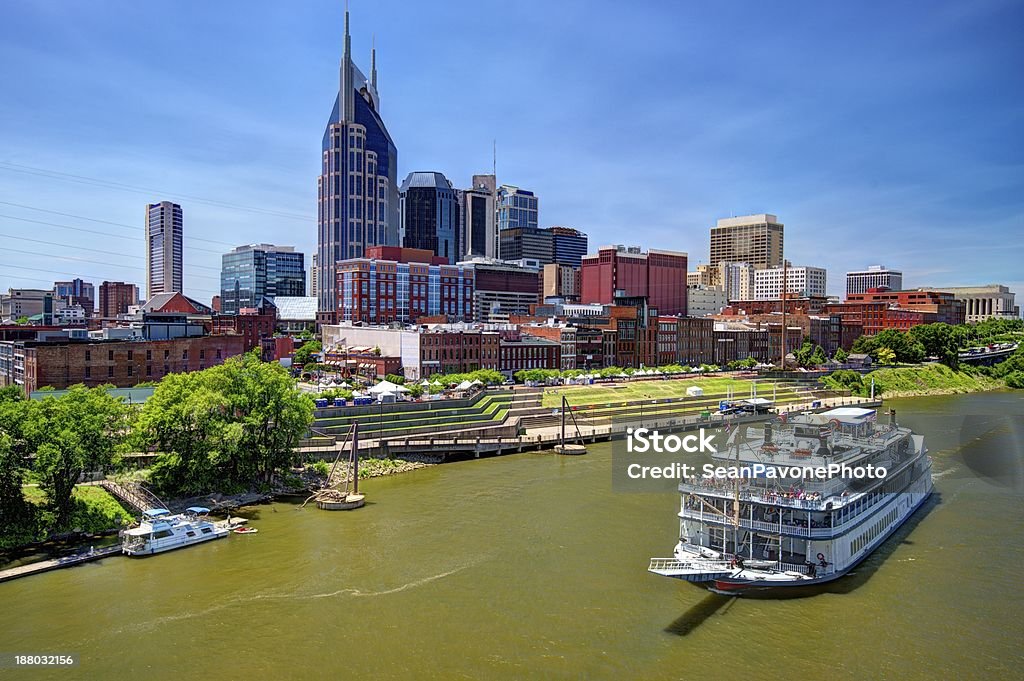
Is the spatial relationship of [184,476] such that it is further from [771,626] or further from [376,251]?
[376,251]

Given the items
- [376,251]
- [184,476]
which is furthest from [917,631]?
[376,251]

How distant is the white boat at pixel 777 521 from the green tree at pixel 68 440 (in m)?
31.1

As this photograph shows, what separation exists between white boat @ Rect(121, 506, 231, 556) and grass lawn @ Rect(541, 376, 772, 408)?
5165 centimetres

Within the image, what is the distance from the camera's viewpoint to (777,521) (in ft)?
114

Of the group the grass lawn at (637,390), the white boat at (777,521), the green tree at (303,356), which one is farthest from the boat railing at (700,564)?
the green tree at (303,356)

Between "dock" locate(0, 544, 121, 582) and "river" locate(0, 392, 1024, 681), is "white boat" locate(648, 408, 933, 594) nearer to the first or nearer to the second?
"river" locate(0, 392, 1024, 681)

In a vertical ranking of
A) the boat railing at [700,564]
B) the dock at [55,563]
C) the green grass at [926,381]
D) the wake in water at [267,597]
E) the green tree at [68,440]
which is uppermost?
the green tree at [68,440]

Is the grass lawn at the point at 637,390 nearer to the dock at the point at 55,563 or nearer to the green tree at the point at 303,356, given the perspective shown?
the dock at the point at 55,563

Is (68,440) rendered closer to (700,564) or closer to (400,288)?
(700,564)

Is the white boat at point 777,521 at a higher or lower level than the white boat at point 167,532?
higher

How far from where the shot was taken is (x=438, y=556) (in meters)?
39.5

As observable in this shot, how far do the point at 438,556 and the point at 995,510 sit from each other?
3668 centimetres

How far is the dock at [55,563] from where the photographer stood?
3519 cm

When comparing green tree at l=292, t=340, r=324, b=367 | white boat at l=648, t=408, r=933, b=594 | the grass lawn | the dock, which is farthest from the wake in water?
green tree at l=292, t=340, r=324, b=367
